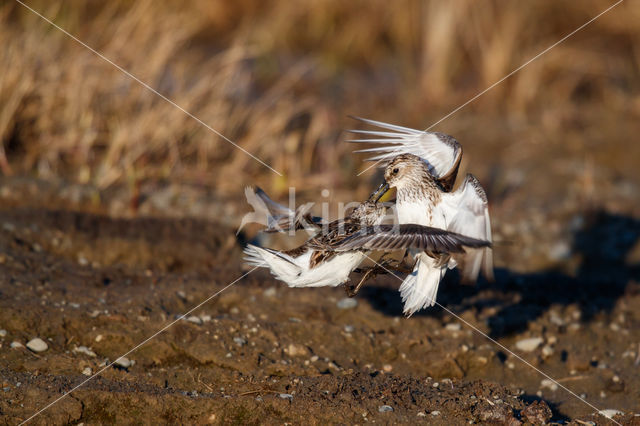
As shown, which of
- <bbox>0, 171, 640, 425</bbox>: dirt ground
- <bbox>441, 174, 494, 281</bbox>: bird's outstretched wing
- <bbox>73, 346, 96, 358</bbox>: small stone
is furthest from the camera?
<bbox>73, 346, 96, 358</bbox>: small stone

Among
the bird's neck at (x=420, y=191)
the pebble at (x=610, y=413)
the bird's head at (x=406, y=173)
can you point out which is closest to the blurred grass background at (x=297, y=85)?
the bird's head at (x=406, y=173)

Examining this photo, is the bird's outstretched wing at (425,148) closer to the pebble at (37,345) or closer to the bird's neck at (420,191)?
the bird's neck at (420,191)

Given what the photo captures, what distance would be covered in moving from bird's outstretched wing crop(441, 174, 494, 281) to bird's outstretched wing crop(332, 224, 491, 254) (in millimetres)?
252

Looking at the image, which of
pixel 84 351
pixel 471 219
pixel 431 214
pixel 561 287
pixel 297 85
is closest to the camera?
pixel 471 219

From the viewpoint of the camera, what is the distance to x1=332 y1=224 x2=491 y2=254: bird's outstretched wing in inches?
146

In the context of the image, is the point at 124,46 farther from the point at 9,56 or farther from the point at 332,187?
the point at 332,187

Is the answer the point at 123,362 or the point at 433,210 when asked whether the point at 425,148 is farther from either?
the point at 123,362

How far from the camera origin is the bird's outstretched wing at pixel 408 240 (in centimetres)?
372

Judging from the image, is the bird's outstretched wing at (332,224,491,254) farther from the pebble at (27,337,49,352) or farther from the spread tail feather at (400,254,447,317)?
the pebble at (27,337,49,352)

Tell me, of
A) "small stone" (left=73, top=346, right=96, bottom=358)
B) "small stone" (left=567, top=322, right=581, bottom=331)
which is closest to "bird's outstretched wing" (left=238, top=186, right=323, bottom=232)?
"small stone" (left=73, top=346, right=96, bottom=358)

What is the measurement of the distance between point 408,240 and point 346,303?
59.2 inches

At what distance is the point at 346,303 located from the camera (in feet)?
17.1

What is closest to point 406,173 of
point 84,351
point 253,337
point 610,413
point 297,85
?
point 253,337

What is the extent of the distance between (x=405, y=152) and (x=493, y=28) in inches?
205
